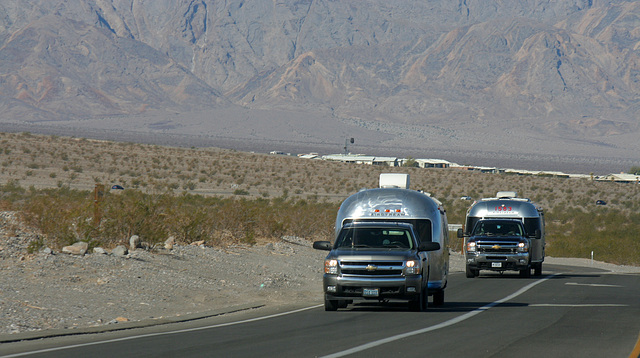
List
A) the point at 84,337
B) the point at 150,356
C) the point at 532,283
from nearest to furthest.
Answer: the point at 150,356, the point at 84,337, the point at 532,283

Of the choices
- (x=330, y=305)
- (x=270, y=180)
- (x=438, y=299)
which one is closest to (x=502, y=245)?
(x=438, y=299)

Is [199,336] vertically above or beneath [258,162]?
beneath

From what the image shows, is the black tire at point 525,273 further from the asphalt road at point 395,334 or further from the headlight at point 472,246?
the asphalt road at point 395,334

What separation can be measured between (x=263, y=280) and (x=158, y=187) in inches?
1928

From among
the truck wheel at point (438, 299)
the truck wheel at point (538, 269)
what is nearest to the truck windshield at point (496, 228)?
the truck wheel at point (538, 269)

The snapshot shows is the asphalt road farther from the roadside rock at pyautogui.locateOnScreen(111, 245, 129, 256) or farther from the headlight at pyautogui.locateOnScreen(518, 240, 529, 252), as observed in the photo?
the headlight at pyautogui.locateOnScreen(518, 240, 529, 252)

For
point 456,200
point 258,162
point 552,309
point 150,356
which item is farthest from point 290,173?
point 150,356

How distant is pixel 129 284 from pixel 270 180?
69740 millimetres

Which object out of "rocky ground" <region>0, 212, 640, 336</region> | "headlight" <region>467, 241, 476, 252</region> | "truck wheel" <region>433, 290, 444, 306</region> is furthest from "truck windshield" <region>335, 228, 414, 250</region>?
"headlight" <region>467, 241, 476, 252</region>

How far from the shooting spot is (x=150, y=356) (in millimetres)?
12484

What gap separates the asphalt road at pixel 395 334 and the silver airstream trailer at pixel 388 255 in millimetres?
456

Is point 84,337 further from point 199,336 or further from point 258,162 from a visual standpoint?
point 258,162

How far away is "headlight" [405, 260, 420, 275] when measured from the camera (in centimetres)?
1744

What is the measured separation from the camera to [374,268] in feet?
57.3
